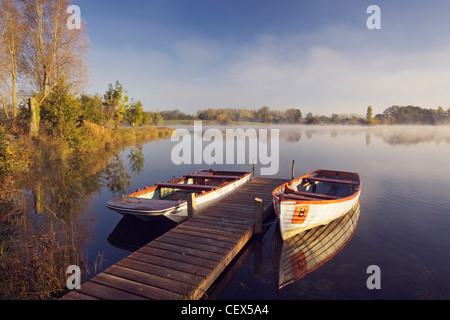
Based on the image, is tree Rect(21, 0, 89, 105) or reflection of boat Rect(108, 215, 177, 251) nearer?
reflection of boat Rect(108, 215, 177, 251)

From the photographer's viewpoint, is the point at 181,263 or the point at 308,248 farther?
the point at 308,248

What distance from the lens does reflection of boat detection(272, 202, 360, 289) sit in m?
6.98

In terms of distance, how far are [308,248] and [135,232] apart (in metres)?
6.43

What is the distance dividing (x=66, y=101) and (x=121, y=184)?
40.9 ft

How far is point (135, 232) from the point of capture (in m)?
9.36

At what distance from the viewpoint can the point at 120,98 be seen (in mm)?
39250

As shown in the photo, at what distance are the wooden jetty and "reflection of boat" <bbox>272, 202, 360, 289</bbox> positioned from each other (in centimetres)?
129

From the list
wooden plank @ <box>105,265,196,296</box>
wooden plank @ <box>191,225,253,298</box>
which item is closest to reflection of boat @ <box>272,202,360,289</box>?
wooden plank @ <box>191,225,253,298</box>

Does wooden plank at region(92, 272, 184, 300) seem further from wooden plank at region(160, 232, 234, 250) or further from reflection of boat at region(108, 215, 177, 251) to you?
reflection of boat at region(108, 215, 177, 251)

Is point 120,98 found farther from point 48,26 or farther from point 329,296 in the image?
point 329,296

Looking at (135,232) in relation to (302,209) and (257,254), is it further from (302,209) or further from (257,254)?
(302,209)

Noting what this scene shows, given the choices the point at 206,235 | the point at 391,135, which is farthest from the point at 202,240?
the point at 391,135

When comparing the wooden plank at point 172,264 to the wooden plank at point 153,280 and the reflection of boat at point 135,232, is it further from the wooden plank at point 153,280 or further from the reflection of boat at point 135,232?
the reflection of boat at point 135,232
